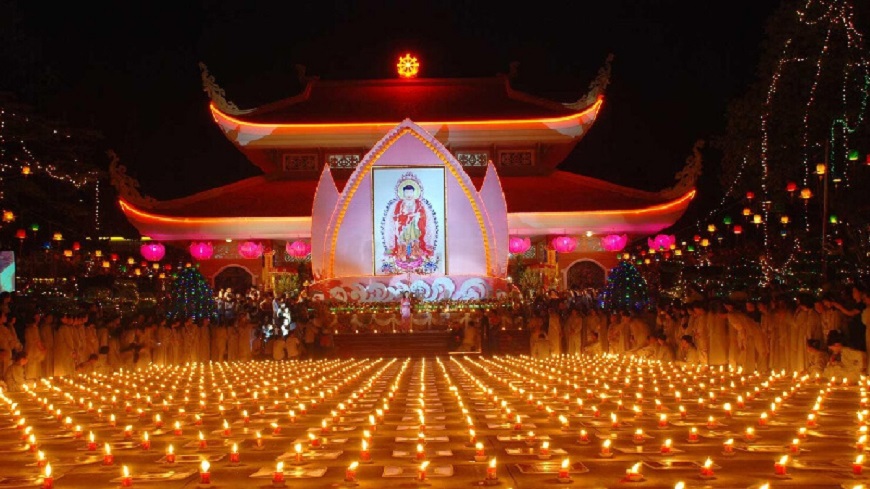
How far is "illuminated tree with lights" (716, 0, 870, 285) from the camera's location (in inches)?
779

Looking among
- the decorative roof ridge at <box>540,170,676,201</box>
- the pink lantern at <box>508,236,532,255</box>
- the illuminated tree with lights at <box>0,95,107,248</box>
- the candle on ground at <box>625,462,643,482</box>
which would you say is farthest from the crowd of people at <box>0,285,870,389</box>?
the candle on ground at <box>625,462,643,482</box>

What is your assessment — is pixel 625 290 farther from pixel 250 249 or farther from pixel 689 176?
pixel 250 249

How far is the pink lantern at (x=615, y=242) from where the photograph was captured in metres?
31.7

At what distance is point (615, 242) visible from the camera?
104 ft

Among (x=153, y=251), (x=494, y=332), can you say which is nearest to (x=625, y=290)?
(x=494, y=332)

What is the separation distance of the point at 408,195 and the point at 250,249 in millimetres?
5517

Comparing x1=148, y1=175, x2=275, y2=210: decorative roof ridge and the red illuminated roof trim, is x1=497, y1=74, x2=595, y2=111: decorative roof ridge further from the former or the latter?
x1=148, y1=175, x2=275, y2=210: decorative roof ridge

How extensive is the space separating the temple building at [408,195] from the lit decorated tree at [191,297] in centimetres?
346

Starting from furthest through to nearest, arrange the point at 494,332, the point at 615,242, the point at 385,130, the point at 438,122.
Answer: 1. the point at 438,122
2. the point at 385,130
3. the point at 615,242
4. the point at 494,332

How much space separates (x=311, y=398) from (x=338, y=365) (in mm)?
7850

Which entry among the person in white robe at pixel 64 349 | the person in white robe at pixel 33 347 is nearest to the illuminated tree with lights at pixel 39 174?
the person in white robe at pixel 64 349

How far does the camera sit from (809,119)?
21.1 meters

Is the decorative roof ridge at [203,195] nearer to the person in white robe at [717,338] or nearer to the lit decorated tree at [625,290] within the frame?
the lit decorated tree at [625,290]

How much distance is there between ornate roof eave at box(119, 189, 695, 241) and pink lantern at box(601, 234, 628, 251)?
20 cm
